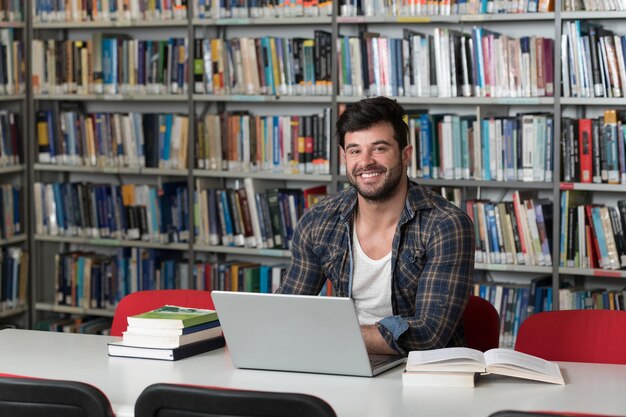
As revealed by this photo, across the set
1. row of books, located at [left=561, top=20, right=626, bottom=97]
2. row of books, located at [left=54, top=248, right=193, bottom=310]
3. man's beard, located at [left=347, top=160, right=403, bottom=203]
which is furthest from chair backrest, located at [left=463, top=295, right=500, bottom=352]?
row of books, located at [left=54, top=248, right=193, bottom=310]

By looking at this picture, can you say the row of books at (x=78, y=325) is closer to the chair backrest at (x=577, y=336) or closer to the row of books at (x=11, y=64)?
the row of books at (x=11, y=64)

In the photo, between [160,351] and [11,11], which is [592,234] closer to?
[160,351]

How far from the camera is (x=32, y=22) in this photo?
5.11 m

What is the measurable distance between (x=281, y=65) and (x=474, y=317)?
2066mm

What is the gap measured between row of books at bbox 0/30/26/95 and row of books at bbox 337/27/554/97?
1714mm

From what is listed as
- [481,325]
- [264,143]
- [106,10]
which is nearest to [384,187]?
[481,325]

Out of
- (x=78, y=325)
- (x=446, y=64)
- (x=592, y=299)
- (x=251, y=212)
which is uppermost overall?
(x=446, y=64)

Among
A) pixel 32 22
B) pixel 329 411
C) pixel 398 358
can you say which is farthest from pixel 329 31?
pixel 329 411

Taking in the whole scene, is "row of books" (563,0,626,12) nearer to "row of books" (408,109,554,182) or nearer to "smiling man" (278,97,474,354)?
"row of books" (408,109,554,182)

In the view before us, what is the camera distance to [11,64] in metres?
5.01

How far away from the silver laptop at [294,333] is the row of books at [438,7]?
2224mm

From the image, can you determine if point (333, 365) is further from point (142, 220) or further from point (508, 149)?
point (142, 220)

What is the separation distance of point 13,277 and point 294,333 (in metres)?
3.27

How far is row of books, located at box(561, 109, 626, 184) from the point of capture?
3957mm
